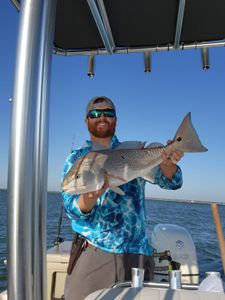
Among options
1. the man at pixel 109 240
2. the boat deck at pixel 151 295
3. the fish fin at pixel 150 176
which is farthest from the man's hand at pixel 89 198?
the boat deck at pixel 151 295

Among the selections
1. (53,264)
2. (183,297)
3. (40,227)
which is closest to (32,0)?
(40,227)

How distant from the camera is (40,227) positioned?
1007mm

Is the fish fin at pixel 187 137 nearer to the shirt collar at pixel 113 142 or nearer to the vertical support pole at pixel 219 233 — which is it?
the vertical support pole at pixel 219 233

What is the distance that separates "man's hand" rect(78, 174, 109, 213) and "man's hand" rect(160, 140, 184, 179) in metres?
0.69

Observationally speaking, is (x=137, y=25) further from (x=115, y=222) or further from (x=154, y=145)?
(x=115, y=222)

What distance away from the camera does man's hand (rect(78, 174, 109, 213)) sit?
7.35 feet

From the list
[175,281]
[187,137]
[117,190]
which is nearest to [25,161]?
[175,281]

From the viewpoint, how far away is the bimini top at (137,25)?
266cm

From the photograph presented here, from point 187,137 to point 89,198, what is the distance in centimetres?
97

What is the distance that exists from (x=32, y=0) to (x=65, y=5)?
1743mm

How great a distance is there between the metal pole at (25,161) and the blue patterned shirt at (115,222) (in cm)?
149

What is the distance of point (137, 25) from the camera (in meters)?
2.92

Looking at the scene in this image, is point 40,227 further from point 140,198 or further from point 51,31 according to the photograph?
point 140,198

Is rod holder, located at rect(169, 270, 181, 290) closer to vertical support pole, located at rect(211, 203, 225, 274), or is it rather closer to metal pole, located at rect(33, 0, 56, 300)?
vertical support pole, located at rect(211, 203, 225, 274)
